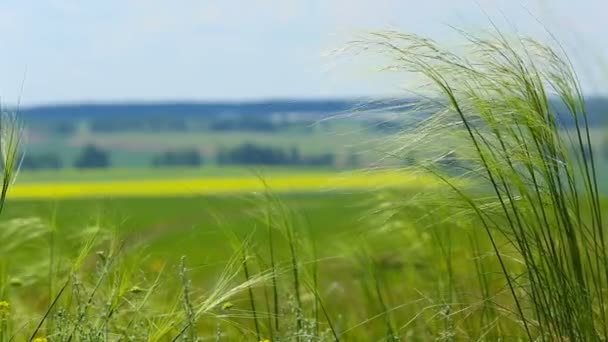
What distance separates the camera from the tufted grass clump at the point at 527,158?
2020 millimetres

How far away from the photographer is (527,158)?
2.00 metres

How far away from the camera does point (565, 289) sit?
6.59 ft

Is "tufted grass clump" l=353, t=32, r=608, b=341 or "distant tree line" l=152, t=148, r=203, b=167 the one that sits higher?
"tufted grass clump" l=353, t=32, r=608, b=341

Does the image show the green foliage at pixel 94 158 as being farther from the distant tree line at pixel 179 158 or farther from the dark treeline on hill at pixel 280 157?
the distant tree line at pixel 179 158

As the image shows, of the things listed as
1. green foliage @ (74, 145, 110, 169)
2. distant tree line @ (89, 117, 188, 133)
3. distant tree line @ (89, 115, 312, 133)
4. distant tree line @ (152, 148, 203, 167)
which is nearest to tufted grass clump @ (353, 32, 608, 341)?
green foliage @ (74, 145, 110, 169)

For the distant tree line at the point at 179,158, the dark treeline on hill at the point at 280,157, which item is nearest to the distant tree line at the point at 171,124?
the dark treeline on hill at the point at 280,157

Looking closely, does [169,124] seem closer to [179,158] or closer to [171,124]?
[171,124]

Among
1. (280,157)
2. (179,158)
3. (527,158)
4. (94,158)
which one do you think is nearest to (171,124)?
(179,158)

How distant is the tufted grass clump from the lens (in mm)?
2020

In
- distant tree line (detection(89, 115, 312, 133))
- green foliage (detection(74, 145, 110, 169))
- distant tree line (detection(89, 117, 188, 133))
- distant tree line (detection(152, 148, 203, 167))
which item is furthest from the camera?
distant tree line (detection(89, 117, 188, 133))

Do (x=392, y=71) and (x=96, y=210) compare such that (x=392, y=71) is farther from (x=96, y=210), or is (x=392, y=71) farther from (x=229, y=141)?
(x=229, y=141)

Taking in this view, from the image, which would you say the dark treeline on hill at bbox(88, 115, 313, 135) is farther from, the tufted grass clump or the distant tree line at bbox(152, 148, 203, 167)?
the tufted grass clump

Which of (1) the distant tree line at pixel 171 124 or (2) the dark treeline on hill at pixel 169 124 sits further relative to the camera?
(2) the dark treeline on hill at pixel 169 124

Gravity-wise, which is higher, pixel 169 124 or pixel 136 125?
pixel 136 125
